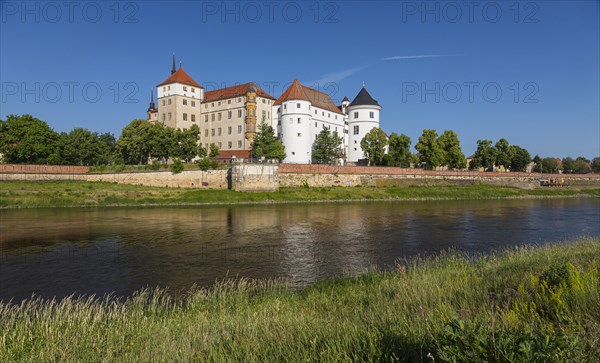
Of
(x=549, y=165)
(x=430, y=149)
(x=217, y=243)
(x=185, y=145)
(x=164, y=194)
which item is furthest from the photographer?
(x=549, y=165)

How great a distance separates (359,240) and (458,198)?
4458cm

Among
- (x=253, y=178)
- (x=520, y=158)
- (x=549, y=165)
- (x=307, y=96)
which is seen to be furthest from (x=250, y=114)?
(x=549, y=165)

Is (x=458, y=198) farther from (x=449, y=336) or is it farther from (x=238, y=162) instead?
(x=449, y=336)

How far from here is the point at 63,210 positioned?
41.0 m

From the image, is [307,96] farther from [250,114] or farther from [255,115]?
[250,114]

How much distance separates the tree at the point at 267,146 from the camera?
70.2 m

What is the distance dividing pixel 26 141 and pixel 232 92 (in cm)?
4035

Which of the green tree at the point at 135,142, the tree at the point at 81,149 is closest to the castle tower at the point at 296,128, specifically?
the green tree at the point at 135,142

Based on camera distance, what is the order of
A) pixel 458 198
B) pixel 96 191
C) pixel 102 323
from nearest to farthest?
pixel 102 323 → pixel 96 191 → pixel 458 198

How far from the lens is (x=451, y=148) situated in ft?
277

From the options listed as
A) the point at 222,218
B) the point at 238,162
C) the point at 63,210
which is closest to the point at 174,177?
the point at 238,162

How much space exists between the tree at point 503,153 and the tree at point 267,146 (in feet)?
192

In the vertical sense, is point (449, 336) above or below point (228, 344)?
above

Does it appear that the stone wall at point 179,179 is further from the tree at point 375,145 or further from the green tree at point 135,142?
the tree at point 375,145
